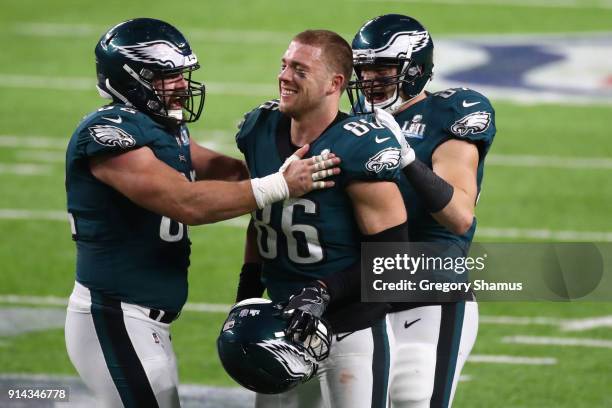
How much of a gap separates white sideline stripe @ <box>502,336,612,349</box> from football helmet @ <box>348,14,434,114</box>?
281 cm

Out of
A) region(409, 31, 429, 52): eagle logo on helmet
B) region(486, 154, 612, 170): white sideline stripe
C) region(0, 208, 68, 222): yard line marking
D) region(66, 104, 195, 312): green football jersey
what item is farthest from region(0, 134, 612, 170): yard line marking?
region(66, 104, 195, 312): green football jersey

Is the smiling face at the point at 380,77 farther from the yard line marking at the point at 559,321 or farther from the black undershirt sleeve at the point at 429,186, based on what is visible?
the yard line marking at the point at 559,321

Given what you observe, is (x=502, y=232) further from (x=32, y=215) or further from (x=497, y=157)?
(x=32, y=215)

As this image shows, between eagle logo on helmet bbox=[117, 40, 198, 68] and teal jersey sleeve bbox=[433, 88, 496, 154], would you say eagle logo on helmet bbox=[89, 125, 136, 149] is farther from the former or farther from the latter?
teal jersey sleeve bbox=[433, 88, 496, 154]

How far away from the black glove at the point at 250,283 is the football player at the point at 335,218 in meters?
0.26

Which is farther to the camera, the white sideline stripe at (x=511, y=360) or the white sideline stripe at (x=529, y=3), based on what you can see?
the white sideline stripe at (x=529, y=3)

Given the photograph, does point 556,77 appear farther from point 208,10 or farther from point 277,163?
point 277,163

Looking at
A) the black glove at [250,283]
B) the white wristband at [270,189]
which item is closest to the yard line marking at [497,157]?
the black glove at [250,283]

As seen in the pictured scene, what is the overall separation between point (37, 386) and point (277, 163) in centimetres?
267

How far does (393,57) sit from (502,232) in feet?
14.9

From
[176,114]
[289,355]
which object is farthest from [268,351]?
[176,114]

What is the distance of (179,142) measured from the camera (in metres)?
4.86

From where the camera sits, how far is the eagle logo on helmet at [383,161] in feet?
14.5

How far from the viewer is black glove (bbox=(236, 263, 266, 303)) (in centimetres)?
499
